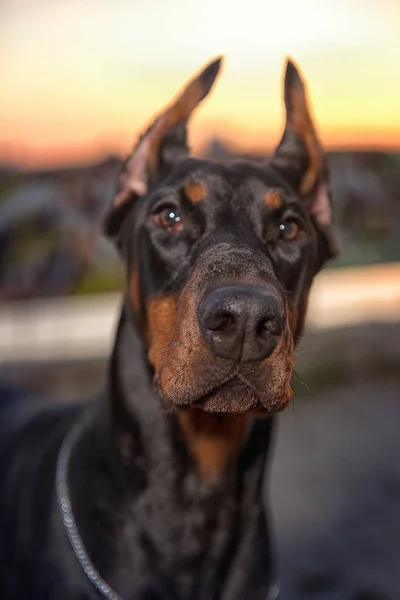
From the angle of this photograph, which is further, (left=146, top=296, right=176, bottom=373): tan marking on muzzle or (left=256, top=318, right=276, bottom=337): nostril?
(left=146, top=296, right=176, bottom=373): tan marking on muzzle

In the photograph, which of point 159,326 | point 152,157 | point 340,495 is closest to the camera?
point 159,326

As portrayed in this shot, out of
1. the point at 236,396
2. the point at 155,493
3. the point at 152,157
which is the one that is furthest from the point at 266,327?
the point at 152,157

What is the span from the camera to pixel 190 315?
1684 mm

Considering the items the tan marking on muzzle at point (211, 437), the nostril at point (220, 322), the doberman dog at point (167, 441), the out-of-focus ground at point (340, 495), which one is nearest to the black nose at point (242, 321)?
the nostril at point (220, 322)

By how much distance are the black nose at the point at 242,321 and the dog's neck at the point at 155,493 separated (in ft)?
1.56

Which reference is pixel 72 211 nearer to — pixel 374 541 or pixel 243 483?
pixel 374 541

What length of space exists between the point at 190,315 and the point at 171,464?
548 mm

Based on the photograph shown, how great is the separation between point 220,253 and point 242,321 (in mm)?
236

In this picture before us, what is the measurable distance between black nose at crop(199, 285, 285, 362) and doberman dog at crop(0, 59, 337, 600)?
16cm

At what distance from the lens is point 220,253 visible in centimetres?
175

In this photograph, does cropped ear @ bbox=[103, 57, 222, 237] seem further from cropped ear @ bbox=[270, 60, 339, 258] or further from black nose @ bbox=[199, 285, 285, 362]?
black nose @ bbox=[199, 285, 285, 362]

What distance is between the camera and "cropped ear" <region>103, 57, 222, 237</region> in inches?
86.8

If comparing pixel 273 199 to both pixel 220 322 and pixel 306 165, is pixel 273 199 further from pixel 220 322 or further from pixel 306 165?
pixel 220 322

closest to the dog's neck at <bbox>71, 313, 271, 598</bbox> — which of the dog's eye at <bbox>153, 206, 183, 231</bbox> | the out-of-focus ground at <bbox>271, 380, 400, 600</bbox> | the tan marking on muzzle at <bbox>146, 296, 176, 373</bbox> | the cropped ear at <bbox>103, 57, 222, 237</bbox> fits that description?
the tan marking on muzzle at <bbox>146, 296, 176, 373</bbox>
